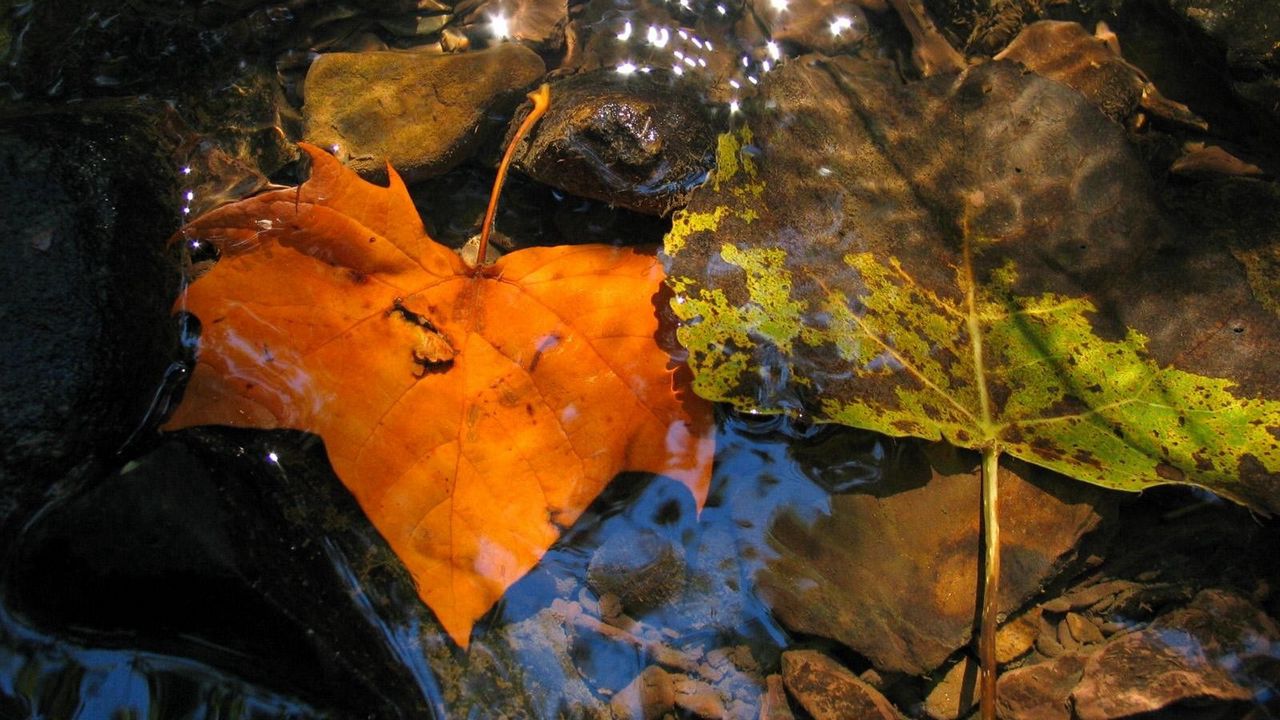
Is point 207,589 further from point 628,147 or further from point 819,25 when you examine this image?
point 819,25

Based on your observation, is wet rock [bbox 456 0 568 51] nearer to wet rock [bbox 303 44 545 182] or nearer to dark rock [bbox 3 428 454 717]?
wet rock [bbox 303 44 545 182]

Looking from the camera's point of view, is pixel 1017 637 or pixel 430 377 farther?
pixel 1017 637

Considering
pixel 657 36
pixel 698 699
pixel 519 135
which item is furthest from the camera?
pixel 657 36

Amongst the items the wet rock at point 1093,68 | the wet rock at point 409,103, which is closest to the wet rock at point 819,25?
the wet rock at point 1093,68

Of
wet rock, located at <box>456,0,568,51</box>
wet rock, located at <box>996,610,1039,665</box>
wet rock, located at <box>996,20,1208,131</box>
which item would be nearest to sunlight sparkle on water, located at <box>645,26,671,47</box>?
wet rock, located at <box>456,0,568,51</box>

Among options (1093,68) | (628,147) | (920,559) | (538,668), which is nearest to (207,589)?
(538,668)

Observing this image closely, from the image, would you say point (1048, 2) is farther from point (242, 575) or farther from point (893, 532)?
point (242, 575)

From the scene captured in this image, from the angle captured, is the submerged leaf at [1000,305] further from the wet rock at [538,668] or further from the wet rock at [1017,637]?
the wet rock at [538,668]
